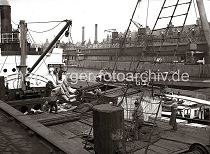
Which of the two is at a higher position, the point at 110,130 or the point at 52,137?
the point at 110,130

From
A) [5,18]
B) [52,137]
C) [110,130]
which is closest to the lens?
[110,130]

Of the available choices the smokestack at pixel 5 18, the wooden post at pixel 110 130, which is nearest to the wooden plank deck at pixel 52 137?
the wooden post at pixel 110 130

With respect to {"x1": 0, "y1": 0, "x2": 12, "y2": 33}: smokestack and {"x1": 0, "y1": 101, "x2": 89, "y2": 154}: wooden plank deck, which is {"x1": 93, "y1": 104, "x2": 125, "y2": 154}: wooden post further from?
{"x1": 0, "y1": 0, "x2": 12, "y2": 33}: smokestack

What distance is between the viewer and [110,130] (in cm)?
477

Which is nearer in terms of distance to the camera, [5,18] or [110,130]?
[110,130]

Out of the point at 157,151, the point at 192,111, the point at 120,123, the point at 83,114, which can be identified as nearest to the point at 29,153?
the point at 120,123

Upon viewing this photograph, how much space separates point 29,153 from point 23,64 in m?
13.9

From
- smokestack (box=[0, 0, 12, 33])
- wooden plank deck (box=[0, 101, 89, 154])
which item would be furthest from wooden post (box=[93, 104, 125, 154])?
smokestack (box=[0, 0, 12, 33])

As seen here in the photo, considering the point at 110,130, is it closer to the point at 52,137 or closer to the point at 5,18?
the point at 52,137

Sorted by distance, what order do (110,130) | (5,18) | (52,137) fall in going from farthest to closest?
1. (5,18)
2. (52,137)
3. (110,130)

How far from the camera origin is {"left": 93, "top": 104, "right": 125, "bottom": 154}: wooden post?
4766 mm

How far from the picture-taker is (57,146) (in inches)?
209

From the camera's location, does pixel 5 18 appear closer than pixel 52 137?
No

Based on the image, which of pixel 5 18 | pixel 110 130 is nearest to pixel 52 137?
pixel 110 130
